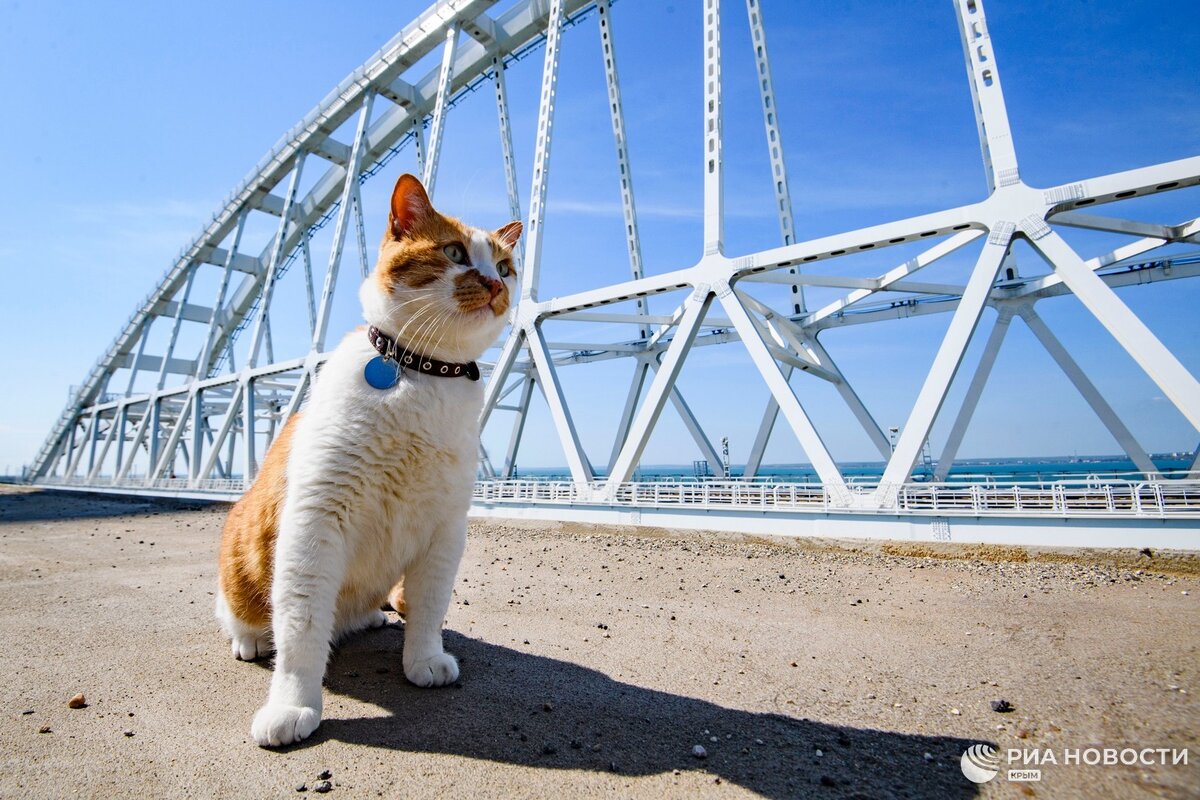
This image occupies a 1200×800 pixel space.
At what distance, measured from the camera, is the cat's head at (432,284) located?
6.66ft

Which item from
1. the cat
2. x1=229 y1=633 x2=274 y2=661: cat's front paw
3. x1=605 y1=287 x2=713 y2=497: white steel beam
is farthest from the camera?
x1=605 y1=287 x2=713 y2=497: white steel beam

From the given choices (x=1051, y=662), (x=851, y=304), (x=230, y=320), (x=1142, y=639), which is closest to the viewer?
(x=1051, y=662)

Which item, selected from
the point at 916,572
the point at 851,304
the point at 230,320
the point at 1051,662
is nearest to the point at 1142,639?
the point at 1051,662

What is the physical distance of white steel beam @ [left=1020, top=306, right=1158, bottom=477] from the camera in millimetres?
10227

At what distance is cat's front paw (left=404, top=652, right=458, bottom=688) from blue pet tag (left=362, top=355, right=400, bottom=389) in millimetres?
1145

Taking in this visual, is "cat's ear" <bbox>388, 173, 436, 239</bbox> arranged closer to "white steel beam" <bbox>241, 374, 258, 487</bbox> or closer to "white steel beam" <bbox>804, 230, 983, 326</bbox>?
"white steel beam" <bbox>804, 230, 983, 326</bbox>

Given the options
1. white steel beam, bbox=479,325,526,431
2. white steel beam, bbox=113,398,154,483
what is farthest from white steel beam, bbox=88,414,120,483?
white steel beam, bbox=479,325,526,431

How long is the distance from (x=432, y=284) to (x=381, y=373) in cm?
39

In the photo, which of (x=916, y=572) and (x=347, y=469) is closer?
(x=347, y=469)

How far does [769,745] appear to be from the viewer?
179cm

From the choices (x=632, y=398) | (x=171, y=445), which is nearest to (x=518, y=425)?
(x=632, y=398)

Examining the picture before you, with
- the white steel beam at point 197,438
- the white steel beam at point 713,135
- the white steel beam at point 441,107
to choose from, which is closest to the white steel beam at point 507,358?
the white steel beam at point 713,135

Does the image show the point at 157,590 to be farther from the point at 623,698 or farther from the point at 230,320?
the point at 230,320

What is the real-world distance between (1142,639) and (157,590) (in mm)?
6405
